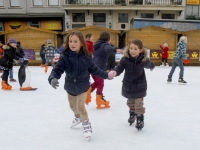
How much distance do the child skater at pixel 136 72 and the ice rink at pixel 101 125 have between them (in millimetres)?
374

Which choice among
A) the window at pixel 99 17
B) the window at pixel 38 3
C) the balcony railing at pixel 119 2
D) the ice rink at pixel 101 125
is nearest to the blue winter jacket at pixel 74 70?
the ice rink at pixel 101 125

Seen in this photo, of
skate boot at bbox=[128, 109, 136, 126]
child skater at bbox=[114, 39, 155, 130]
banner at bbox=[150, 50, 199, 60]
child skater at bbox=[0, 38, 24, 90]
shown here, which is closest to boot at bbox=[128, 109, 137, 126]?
skate boot at bbox=[128, 109, 136, 126]

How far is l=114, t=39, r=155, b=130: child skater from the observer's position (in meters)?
2.93

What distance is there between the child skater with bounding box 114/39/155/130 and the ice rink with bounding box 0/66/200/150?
0.37m

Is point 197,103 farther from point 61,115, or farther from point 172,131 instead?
point 61,115

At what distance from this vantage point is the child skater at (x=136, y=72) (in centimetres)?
293

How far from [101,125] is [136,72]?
0.97 m

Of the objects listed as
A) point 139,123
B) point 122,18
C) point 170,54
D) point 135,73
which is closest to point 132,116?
point 139,123

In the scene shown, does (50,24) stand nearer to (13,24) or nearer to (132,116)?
(13,24)

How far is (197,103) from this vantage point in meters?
4.59

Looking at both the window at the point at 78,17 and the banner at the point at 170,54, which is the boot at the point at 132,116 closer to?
the banner at the point at 170,54

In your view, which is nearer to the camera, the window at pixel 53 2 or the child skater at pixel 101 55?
the child skater at pixel 101 55

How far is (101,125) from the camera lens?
3.33m

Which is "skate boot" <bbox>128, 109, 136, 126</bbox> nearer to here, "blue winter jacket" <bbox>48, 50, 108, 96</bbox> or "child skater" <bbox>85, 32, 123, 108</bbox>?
"blue winter jacket" <bbox>48, 50, 108, 96</bbox>
